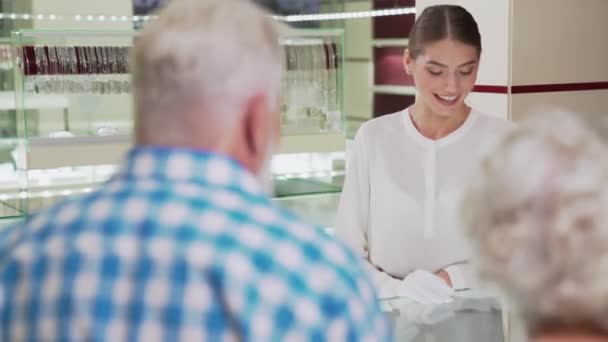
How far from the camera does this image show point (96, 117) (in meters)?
4.41

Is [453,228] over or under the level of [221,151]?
under

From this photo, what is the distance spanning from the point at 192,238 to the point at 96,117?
324 centimetres

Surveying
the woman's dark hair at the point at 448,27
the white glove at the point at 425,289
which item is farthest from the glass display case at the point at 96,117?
the white glove at the point at 425,289

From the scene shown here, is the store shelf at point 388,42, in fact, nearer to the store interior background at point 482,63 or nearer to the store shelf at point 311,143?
the store interior background at point 482,63

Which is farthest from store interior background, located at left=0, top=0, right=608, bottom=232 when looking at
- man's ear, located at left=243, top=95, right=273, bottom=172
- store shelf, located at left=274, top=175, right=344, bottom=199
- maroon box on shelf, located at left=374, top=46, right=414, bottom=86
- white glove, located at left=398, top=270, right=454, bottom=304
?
man's ear, located at left=243, top=95, right=273, bottom=172

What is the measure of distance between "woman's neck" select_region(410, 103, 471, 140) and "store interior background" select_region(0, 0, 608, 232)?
35cm

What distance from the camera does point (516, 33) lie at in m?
4.05

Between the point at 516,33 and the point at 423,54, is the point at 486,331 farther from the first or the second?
the point at 516,33

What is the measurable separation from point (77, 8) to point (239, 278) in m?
4.73

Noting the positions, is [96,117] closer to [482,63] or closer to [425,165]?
[482,63]

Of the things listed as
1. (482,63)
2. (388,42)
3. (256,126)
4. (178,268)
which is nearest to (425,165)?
(482,63)

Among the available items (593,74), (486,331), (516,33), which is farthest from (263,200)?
(593,74)

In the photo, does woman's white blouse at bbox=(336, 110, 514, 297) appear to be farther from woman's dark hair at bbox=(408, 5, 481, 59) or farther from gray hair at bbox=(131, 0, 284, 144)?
gray hair at bbox=(131, 0, 284, 144)

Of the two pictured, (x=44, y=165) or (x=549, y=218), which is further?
(x=44, y=165)
